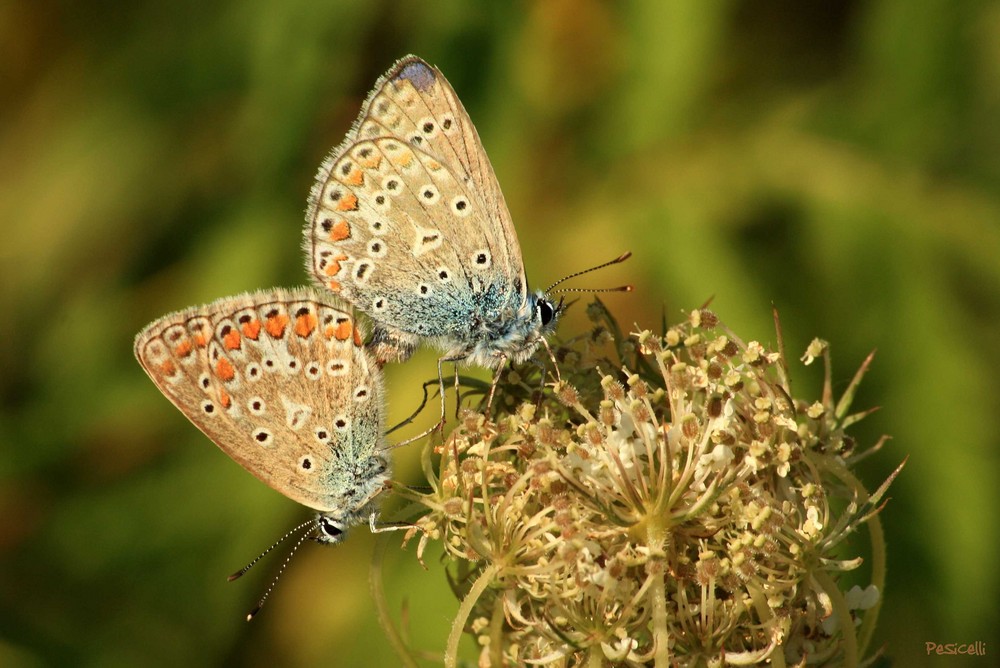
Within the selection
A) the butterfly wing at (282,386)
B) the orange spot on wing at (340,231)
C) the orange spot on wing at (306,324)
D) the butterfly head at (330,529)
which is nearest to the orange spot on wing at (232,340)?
the butterfly wing at (282,386)

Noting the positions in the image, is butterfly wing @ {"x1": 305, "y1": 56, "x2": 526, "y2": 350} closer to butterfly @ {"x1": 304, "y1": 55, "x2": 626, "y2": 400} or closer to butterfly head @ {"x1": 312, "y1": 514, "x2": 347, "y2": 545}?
butterfly @ {"x1": 304, "y1": 55, "x2": 626, "y2": 400}

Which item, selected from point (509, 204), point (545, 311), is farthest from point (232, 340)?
point (509, 204)

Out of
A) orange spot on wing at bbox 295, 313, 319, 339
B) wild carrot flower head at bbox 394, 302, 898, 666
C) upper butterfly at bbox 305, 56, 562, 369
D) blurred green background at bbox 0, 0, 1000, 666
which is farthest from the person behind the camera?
blurred green background at bbox 0, 0, 1000, 666

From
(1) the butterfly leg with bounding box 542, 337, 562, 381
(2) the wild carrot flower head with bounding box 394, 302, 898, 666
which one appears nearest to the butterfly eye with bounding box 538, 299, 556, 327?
(1) the butterfly leg with bounding box 542, 337, 562, 381

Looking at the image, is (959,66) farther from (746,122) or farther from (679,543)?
(679,543)

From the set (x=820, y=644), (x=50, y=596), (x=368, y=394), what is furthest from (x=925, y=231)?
(x=50, y=596)

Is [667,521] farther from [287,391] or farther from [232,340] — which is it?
[232,340]

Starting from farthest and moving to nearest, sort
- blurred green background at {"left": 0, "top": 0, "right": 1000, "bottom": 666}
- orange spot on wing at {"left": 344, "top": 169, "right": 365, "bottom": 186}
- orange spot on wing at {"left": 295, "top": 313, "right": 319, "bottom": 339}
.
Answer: blurred green background at {"left": 0, "top": 0, "right": 1000, "bottom": 666}
orange spot on wing at {"left": 344, "top": 169, "right": 365, "bottom": 186}
orange spot on wing at {"left": 295, "top": 313, "right": 319, "bottom": 339}
